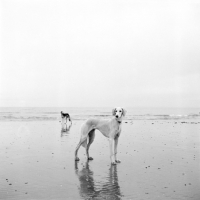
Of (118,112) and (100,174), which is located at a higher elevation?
(118,112)

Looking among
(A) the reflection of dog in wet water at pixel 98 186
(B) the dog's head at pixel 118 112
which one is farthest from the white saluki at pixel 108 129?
(A) the reflection of dog in wet water at pixel 98 186

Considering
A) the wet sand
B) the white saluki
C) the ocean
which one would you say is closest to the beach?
the wet sand

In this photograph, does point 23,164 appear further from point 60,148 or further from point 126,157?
point 126,157

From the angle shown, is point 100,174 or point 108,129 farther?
point 108,129

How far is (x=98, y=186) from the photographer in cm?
499

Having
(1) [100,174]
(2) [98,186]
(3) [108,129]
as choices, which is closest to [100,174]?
(1) [100,174]

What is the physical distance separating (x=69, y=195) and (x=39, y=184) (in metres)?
0.98

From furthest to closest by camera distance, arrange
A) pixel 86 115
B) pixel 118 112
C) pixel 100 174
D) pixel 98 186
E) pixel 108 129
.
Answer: pixel 86 115 → pixel 108 129 → pixel 118 112 → pixel 100 174 → pixel 98 186

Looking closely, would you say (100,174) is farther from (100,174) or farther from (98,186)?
(98,186)

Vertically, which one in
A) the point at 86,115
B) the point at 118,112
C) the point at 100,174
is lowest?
the point at 86,115

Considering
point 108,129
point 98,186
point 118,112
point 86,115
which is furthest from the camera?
point 86,115

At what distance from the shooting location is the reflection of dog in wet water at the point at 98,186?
14.6ft

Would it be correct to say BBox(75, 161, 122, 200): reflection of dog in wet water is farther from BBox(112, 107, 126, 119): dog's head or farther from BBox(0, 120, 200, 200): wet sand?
BBox(112, 107, 126, 119): dog's head

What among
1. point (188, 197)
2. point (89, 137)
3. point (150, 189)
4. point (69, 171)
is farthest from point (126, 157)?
point (188, 197)
